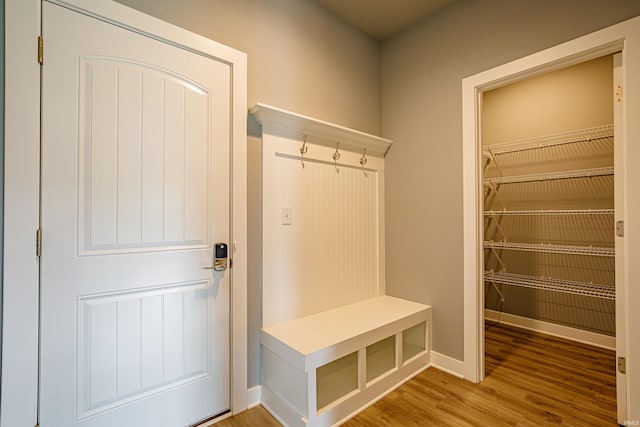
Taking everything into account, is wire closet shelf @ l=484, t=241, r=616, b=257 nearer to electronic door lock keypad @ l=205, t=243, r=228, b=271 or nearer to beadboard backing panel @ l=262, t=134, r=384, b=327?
beadboard backing panel @ l=262, t=134, r=384, b=327

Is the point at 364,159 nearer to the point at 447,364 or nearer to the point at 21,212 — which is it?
the point at 447,364

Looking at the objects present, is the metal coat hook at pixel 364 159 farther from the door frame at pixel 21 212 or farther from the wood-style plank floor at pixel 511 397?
the door frame at pixel 21 212

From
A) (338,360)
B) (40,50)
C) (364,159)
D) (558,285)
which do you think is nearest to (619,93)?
(364,159)

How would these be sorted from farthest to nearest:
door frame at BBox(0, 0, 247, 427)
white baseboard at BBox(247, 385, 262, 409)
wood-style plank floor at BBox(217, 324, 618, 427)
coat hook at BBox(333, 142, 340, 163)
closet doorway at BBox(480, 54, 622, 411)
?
closet doorway at BBox(480, 54, 622, 411), coat hook at BBox(333, 142, 340, 163), white baseboard at BBox(247, 385, 262, 409), wood-style plank floor at BBox(217, 324, 618, 427), door frame at BBox(0, 0, 247, 427)

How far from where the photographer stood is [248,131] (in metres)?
1.83

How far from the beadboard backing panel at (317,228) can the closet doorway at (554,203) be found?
1095 mm

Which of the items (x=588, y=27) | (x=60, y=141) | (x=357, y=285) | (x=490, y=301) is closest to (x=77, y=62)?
(x=60, y=141)

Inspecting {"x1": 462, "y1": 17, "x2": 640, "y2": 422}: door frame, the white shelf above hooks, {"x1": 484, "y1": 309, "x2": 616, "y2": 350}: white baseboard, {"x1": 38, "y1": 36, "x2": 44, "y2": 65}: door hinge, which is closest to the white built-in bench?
{"x1": 462, "y1": 17, "x2": 640, "y2": 422}: door frame

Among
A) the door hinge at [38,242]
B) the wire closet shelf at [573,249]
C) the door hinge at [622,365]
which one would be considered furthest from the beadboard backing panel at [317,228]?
the door hinge at [622,365]

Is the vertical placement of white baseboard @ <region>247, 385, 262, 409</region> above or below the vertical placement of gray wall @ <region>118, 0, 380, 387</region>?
below

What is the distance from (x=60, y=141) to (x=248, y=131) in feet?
2.98

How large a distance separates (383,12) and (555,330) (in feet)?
11.1

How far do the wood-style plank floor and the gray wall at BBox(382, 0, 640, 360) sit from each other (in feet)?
1.05

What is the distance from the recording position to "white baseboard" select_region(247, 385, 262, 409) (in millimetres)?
1795
